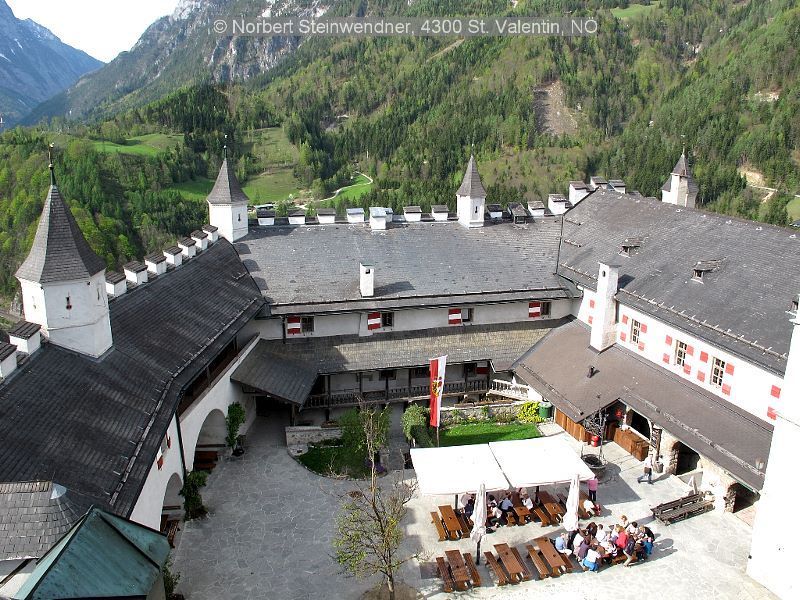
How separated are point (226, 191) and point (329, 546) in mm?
18921

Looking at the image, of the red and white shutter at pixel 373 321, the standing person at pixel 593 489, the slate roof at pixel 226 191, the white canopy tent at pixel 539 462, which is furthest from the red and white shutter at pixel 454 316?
the slate roof at pixel 226 191

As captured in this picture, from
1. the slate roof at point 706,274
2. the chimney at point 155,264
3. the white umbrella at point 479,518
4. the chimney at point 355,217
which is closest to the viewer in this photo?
the white umbrella at point 479,518

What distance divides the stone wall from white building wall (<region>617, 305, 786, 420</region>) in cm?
1290

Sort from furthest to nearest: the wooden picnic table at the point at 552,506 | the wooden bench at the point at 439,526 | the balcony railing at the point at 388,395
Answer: the balcony railing at the point at 388,395 → the wooden picnic table at the point at 552,506 → the wooden bench at the point at 439,526

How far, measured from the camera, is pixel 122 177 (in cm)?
10544

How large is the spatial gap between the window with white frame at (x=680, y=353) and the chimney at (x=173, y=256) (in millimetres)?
20372

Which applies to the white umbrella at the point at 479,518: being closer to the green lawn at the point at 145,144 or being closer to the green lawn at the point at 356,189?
the green lawn at the point at 356,189

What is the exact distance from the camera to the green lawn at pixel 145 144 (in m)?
116

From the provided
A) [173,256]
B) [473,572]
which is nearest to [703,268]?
[473,572]

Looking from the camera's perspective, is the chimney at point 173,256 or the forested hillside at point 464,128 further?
the forested hillside at point 464,128

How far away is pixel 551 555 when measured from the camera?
66.8ft

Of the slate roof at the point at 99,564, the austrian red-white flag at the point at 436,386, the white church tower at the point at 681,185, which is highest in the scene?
the white church tower at the point at 681,185

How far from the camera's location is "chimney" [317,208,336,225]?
3588cm

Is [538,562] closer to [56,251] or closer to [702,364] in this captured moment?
[702,364]
